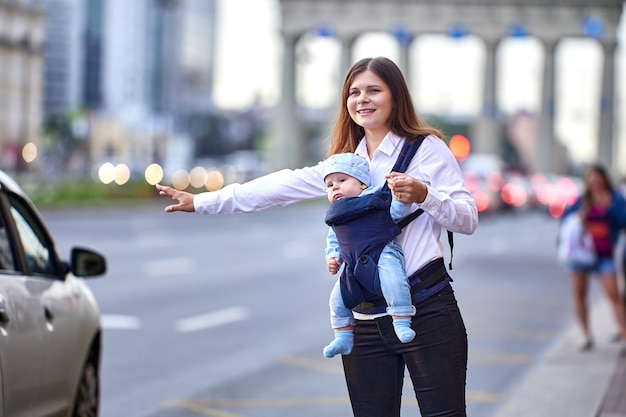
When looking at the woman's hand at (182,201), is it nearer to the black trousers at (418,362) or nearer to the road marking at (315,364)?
the black trousers at (418,362)

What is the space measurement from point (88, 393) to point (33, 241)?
949 millimetres

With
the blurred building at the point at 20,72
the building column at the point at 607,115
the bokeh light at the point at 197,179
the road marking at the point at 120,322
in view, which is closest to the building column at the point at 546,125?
the building column at the point at 607,115

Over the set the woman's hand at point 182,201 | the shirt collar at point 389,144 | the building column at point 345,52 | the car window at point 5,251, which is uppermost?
the building column at point 345,52

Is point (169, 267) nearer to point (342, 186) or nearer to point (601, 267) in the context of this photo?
point (601, 267)

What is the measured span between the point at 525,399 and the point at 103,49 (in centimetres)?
16920

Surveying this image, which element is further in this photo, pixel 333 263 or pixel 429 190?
pixel 333 263

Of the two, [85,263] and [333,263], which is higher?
[333,263]

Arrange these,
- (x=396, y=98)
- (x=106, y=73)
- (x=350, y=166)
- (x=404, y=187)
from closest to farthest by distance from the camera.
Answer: (x=404, y=187), (x=350, y=166), (x=396, y=98), (x=106, y=73)

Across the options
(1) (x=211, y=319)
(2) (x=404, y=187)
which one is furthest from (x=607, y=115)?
(2) (x=404, y=187)

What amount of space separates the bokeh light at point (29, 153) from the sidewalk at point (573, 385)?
92543 mm

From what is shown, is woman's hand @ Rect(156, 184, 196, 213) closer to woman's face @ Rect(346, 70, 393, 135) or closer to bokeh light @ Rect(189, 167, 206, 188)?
woman's face @ Rect(346, 70, 393, 135)

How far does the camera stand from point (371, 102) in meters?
5.02

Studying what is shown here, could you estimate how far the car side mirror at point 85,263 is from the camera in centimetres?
724

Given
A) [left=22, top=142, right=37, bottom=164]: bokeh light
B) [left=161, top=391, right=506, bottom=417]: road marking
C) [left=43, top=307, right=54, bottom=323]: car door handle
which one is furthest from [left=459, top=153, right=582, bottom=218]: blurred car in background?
[left=22, top=142, right=37, bottom=164]: bokeh light
